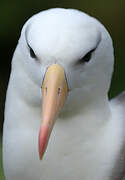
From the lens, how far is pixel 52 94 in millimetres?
2080

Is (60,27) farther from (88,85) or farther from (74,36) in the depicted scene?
(88,85)

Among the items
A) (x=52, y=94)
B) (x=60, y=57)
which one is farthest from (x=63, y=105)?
(x=60, y=57)

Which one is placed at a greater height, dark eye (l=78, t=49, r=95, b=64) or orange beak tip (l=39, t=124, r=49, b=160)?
dark eye (l=78, t=49, r=95, b=64)

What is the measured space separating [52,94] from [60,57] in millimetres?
139

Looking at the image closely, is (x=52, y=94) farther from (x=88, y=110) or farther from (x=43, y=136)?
(x=88, y=110)

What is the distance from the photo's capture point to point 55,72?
207cm

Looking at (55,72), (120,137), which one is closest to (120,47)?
(120,137)

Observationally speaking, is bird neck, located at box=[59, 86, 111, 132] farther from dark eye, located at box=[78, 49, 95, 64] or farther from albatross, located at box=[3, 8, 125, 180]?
dark eye, located at box=[78, 49, 95, 64]

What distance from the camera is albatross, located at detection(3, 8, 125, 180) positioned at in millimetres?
2070

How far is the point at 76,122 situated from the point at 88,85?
0.78ft

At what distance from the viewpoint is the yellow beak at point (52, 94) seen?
206cm

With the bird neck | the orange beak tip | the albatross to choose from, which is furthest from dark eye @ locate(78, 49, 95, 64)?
the orange beak tip

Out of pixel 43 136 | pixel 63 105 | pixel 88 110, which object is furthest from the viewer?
pixel 88 110

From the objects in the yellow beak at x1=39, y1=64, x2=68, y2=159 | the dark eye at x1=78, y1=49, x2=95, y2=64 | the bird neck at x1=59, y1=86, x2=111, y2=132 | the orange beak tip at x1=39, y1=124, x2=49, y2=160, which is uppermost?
the dark eye at x1=78, y1=49, x2=95, y2=64
